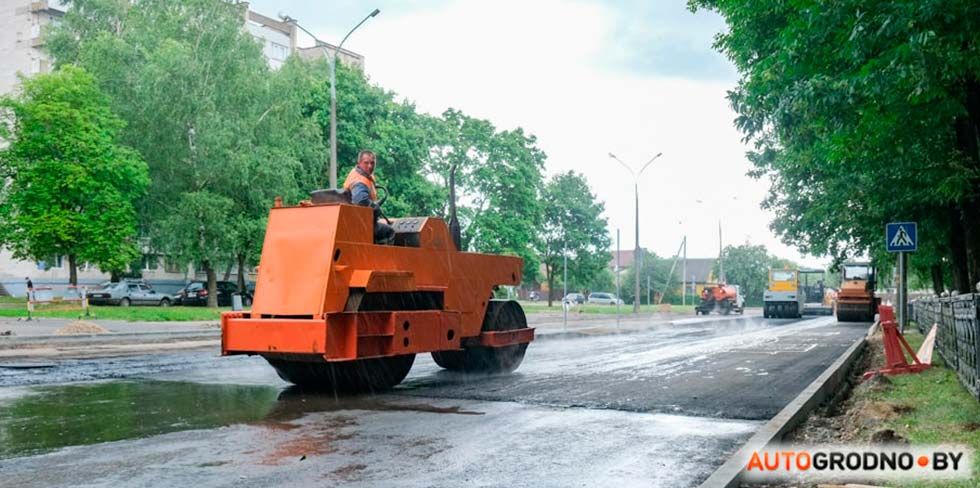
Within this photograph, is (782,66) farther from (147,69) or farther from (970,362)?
(147,69)

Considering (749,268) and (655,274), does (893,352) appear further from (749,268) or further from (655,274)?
(749,268)

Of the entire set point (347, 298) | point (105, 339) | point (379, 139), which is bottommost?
point (105, 339)

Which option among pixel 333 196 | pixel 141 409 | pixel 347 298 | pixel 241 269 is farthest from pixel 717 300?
pixel 141 409

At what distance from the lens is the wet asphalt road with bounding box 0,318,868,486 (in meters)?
6.11

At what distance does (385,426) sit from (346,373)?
2564 millimetres

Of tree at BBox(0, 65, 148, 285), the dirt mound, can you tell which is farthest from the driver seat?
tree at BBox(0, 65, 148, 285)

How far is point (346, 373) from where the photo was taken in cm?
1054

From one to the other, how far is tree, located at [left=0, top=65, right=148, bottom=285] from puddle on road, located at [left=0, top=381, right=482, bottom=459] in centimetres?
3230

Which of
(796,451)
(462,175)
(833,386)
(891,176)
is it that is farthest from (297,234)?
(462,175)

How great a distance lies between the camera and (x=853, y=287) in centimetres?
4078

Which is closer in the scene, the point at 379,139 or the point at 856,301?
the point at 856,301

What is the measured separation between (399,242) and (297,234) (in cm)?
165

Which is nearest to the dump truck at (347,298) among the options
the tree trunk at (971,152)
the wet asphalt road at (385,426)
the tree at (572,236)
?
the wet asphalt road at (385,426)

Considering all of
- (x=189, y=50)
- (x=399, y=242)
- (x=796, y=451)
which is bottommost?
(x=796, y=451)
